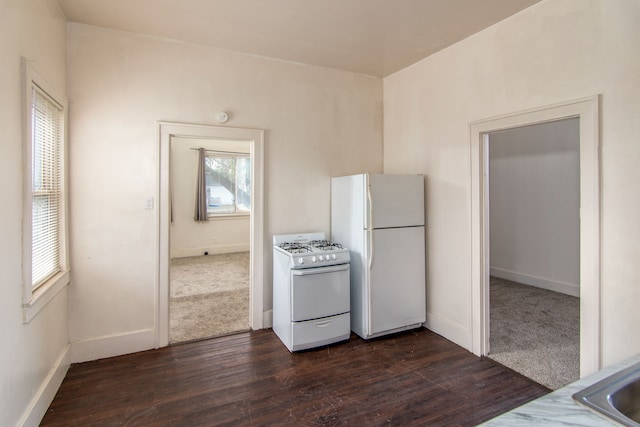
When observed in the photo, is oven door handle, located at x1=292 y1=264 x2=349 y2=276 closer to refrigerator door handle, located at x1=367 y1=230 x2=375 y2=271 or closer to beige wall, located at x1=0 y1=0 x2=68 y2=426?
refrigerator door handle, located at x1=367 y1=230 x2=375 y2=271

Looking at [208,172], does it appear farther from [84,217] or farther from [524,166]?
[524,166]

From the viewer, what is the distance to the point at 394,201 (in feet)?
11.2

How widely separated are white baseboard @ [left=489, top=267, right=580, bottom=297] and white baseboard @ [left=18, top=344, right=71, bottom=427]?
590 cm

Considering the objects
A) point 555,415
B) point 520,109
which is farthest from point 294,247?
point 555,415

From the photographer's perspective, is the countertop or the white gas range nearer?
the countertop

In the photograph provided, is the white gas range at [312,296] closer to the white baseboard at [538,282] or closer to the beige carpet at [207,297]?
the beige carpet at [207,297]

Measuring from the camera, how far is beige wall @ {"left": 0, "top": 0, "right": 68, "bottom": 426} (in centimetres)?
174

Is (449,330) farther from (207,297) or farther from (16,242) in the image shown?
(16,242)

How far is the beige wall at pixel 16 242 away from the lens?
1740mm

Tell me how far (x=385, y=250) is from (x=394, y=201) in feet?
1.65

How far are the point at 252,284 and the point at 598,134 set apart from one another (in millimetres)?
3185

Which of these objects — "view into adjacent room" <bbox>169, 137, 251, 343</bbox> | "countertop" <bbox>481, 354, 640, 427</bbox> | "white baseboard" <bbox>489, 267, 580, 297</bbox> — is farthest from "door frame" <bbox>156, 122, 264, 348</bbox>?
"white baseboard" <bbox>489, 267, 580, 297</bbox>

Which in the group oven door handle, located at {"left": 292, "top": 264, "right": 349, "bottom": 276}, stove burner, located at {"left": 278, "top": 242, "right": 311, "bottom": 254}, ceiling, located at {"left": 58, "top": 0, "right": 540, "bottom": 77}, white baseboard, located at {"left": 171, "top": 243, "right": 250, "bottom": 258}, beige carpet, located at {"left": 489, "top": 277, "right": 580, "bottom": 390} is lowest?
beige carpet, located at {"left": 489, "top": 277, "right": 580, "bottom": 390}

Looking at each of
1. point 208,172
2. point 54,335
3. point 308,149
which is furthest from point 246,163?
point 54,335
